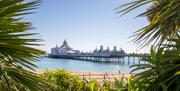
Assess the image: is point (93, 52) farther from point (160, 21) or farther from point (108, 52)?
point (160, 21)

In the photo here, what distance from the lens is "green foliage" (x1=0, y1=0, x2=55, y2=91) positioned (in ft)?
8.02

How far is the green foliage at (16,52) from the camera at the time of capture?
8.02 ft

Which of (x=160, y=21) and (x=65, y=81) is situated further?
(x=65, y=81)

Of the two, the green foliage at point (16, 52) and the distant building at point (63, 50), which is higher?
the distant building at point (63, 50)

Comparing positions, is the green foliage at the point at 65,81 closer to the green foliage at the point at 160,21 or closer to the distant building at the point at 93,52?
the green foliage at the point at 160,21

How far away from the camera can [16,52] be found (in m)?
2.55

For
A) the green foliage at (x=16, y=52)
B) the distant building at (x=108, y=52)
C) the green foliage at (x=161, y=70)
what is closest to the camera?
the green foliage at (x=16, y=52)

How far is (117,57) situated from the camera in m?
124

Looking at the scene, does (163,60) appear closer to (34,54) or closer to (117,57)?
(34,54)

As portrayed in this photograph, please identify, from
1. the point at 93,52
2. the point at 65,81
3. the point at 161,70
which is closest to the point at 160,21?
the point at 161,70

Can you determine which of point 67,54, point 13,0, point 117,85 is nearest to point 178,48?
point 117,85

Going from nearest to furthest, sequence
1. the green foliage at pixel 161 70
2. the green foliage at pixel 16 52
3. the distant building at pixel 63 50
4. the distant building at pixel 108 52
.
A: the green foliage at pixel 16 52 < the green foliage at pixel 161 70 < the distant building at pixel 108 52 < the distant building at pixel 63 50

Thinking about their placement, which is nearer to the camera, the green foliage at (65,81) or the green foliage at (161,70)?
the green foliage at (161,70)

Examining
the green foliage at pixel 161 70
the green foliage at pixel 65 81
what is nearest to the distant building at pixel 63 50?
the green foliage at pixel 65 81
